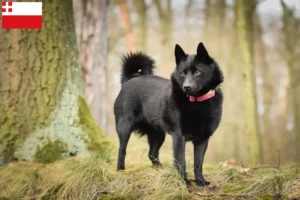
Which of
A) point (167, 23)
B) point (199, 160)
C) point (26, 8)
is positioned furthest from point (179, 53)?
point (167, 23)

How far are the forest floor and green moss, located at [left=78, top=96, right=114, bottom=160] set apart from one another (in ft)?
3.31

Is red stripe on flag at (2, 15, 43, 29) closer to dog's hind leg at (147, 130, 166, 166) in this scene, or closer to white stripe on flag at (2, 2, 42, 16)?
white stripe on flag at (2, 2, 42, 16)

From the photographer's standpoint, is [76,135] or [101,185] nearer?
[101,185]

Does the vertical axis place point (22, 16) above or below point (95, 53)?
above

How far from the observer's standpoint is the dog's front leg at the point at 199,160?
15.0ft

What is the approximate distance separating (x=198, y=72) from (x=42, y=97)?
2504 millimetres

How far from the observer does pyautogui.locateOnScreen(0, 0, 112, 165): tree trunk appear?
5918 millimetres

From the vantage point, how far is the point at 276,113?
19.5 metres

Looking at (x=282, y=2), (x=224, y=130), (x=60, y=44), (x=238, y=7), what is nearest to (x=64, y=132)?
(x=60, y=44)

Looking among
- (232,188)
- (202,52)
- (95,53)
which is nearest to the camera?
(232,188)

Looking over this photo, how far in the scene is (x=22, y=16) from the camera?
6262mm

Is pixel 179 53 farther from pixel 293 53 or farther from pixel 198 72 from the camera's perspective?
pixel 293 53

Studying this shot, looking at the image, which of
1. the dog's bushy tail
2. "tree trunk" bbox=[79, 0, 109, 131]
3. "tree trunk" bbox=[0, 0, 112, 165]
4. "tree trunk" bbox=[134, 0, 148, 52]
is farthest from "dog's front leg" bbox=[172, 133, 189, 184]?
"tree trunk" bbox=[134, 0, 148, 52]

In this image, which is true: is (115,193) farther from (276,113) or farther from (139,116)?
(276,113)
